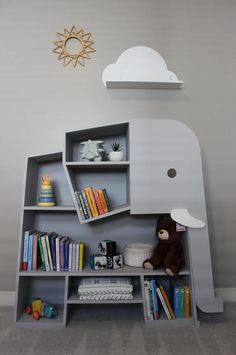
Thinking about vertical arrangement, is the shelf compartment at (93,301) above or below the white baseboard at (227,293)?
above

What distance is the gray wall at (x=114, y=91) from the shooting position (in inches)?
74.8

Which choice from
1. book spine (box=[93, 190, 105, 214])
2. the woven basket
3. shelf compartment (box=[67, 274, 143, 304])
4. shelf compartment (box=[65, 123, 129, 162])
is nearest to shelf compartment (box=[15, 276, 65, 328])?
shelf compartment (box=[67, 274, 143, 304])

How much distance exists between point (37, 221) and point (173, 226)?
100 centimetres

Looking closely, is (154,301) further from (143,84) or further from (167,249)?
(143,84)

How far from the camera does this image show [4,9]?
1.96 meters

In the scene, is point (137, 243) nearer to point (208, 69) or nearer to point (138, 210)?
point (138, 210)

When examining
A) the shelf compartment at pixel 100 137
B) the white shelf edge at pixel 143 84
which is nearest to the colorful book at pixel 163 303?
the shelf compartment at pixel 100 137

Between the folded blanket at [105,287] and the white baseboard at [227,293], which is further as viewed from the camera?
the white baseboard at [227,293]

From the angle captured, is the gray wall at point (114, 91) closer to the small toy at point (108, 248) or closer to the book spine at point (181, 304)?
the book spine at point (181, 304)

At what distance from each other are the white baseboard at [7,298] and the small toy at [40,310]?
0.86ft

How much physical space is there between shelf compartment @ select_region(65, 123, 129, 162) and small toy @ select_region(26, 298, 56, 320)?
3.15 feet

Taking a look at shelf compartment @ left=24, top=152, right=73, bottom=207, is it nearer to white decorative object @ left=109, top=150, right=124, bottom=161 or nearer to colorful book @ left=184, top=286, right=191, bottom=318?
white decorative object @ left=109, top=150, right=124, bottom=161

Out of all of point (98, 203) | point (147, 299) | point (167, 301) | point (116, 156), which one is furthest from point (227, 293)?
point (116, 156)

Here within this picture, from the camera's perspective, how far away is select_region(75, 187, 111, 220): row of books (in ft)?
5.27
